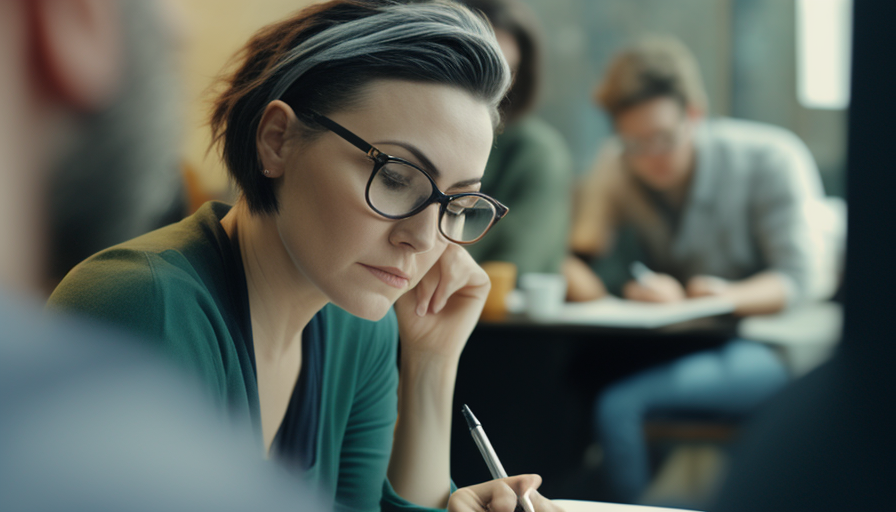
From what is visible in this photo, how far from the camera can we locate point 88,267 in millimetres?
410

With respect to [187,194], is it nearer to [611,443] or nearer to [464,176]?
[464,176]

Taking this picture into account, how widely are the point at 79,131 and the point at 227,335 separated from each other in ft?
0.61

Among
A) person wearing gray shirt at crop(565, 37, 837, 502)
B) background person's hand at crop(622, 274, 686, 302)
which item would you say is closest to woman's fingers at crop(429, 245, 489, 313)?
person wearing gray shirt at crop(565, 37, 837, 502)

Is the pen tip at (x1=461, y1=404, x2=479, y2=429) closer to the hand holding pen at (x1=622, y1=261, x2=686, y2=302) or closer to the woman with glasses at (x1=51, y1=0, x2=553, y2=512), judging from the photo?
the woman with glasses at (x1=51, y1=0, x2=553, y2=512)

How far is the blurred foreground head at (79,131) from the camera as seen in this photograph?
432 mm

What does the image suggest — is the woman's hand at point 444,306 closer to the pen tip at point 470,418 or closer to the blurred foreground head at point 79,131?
the pen tip at point 470,418

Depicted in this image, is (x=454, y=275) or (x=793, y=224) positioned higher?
(x=454, y=275)

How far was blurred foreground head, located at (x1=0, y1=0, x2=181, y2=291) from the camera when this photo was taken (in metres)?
0.43

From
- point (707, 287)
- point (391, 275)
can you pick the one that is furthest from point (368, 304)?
point (707, 287)

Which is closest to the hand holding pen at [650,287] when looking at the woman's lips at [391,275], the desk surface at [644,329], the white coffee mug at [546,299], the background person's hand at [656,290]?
the background person's hand at [656,290]

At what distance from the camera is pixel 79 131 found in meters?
0.48

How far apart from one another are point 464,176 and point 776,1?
1844 millimetres

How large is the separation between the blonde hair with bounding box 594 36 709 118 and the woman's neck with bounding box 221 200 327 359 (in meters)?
1.51

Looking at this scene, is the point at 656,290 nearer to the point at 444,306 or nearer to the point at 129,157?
the point at 444,306
